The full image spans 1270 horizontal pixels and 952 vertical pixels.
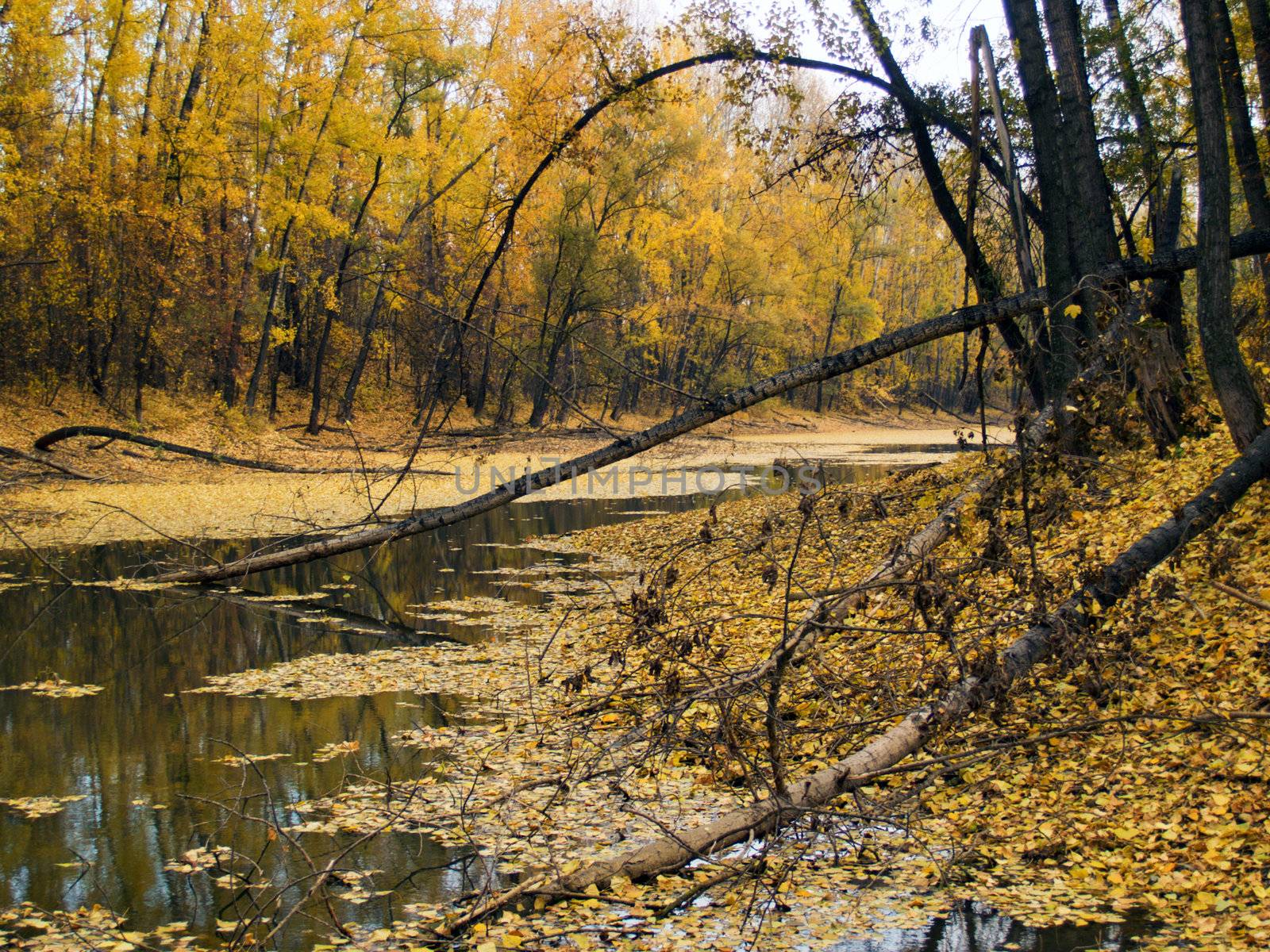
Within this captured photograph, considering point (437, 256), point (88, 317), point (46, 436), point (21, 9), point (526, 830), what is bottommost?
point (526, 830)

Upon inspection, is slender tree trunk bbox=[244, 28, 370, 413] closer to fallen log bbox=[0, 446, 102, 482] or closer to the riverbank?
fallen log bbox=[0, 446, 102, 482]

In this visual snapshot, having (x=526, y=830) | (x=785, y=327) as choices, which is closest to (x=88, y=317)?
(x=526, y=830)

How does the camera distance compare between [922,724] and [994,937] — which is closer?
[994,937]

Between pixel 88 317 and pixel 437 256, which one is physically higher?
pixel 437 256

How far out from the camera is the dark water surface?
170 inches

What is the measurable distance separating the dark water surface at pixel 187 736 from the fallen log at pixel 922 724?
0.64 meters

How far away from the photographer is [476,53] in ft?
95.1

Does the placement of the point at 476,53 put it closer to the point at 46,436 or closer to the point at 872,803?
the point at 46,436

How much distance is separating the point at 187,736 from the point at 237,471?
A: 15.9m

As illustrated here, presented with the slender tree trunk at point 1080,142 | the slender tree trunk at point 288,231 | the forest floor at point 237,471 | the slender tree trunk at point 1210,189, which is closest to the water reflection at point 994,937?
the slender tree trunk at point 1210,189

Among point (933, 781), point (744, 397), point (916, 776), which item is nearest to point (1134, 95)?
point (744, 397)

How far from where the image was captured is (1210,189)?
6.21 meters

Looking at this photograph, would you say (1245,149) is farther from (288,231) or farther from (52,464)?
(288,231)

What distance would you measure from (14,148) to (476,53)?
1305 cm
